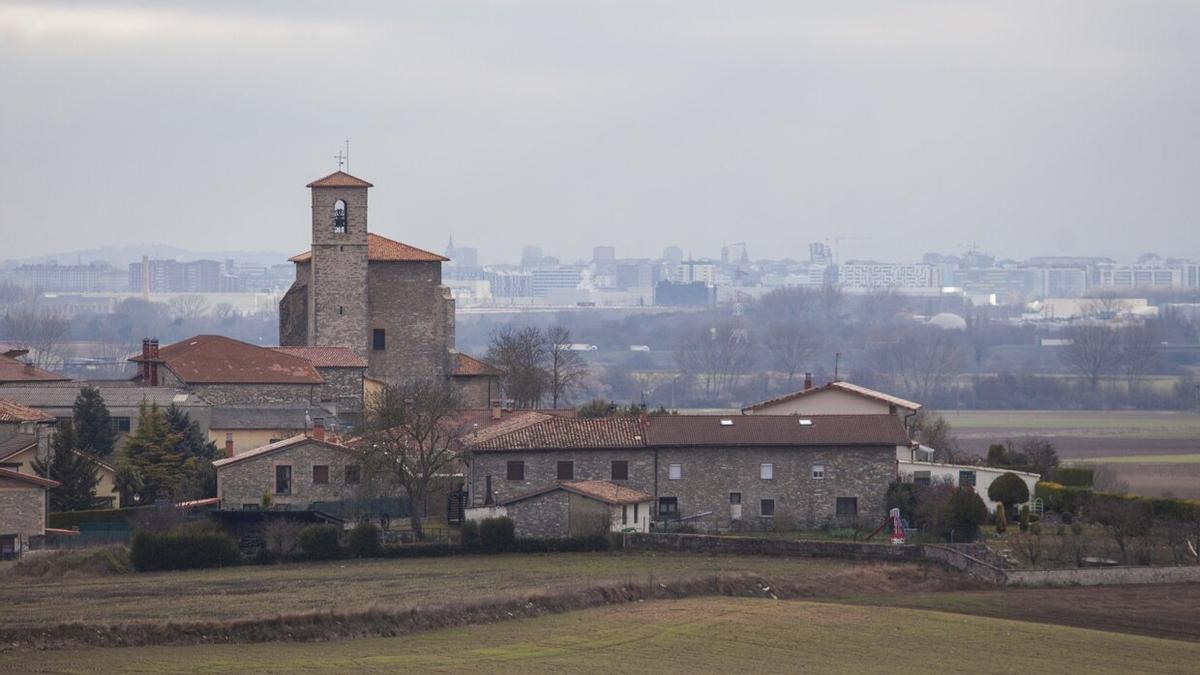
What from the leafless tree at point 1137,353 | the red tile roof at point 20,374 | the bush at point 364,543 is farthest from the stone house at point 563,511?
the leafless tree at point 1137,353

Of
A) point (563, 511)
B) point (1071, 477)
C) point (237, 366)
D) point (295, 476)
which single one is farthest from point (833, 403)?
point (237, 366)

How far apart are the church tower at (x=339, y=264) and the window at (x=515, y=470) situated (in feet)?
61.9

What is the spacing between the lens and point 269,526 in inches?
1606

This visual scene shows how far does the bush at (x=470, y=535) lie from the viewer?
40781mm

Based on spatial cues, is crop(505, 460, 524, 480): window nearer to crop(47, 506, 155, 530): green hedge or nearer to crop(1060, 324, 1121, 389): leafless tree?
crop(47, 506, 155, 530): green hedge

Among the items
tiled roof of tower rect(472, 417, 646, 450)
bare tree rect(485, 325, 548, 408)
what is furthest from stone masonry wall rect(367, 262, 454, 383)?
tiled roof of tower rect(472, 417, 646, 450)

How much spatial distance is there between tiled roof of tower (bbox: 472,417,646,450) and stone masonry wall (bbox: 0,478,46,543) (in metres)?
8.19

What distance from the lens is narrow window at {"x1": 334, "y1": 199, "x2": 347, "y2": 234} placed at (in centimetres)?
6425

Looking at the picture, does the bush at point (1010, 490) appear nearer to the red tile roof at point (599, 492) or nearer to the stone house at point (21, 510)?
the red tile roof at point (599, 492)

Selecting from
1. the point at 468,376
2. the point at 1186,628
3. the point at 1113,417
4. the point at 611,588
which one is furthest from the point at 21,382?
the point at 1113,417

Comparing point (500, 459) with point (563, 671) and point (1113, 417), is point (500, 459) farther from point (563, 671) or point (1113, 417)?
point (1113, 417)

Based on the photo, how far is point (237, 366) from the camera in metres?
57.6

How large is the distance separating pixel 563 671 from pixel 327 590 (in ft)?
25.6

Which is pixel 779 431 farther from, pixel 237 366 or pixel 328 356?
pixel 328 356
